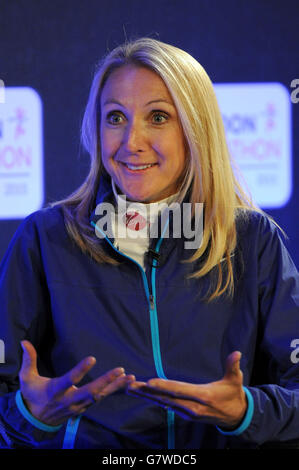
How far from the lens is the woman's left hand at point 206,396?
0.82 metres

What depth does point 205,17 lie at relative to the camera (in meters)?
2.55

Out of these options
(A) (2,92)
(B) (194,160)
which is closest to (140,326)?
(B) (194,160)

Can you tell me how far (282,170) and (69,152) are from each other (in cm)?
88

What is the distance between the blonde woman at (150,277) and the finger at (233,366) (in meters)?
0.12

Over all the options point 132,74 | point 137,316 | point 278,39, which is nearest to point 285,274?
point 137,316

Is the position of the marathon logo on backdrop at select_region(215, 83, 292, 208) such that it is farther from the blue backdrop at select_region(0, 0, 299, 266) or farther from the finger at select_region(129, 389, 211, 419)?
the finger at select_region(129, 389, 211, 419)

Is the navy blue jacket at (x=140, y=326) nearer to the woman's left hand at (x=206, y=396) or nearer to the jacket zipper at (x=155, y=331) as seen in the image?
the jacket zipper at (x=155, y=331)

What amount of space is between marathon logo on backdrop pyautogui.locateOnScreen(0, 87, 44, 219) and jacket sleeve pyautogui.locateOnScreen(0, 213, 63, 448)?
138 centimetres

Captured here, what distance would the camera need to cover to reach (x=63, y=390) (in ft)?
2.79

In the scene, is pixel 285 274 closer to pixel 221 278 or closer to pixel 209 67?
pixel 221 278

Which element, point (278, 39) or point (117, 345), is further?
point (278, 39)

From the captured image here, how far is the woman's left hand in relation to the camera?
2.69 feet

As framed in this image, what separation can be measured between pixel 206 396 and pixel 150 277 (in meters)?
0.31

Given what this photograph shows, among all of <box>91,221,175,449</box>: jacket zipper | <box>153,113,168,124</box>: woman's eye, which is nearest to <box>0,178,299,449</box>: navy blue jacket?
<box>91,221,175,449</box>: jacket zipper
